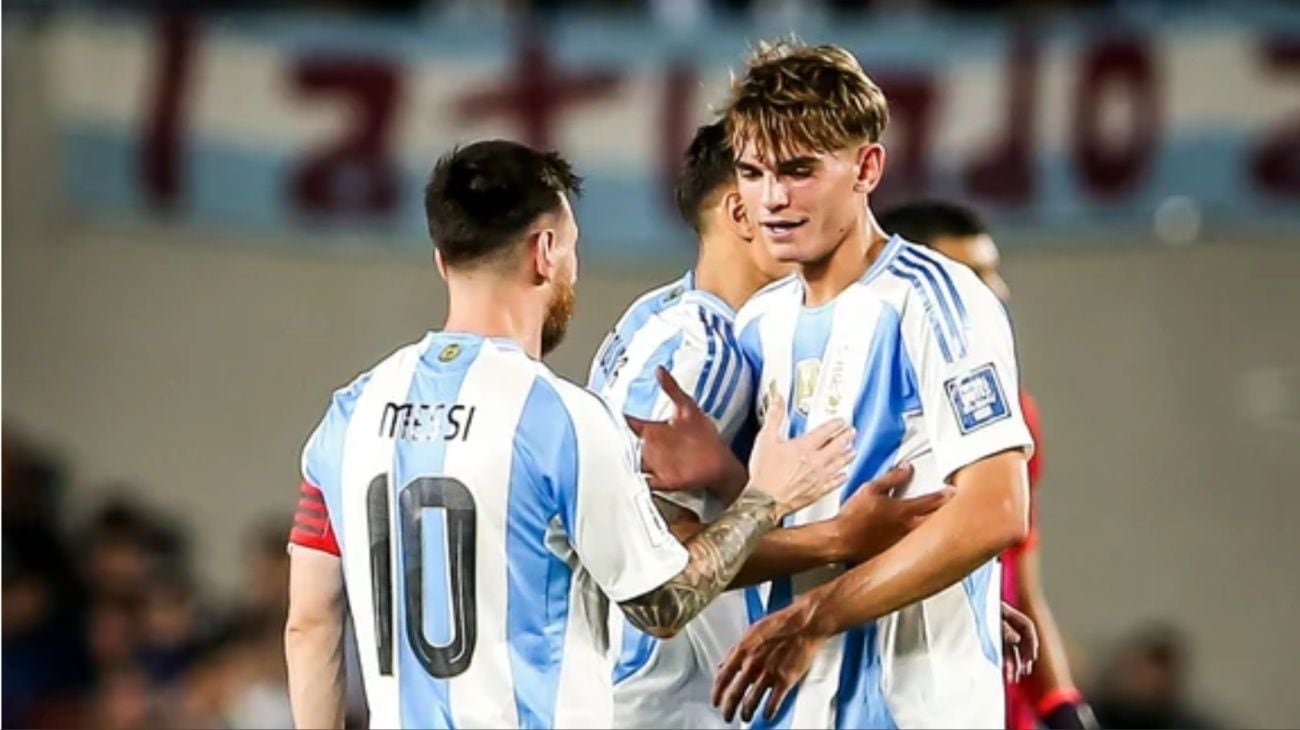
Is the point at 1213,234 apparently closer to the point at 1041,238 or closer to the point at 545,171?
the point at 1041,238

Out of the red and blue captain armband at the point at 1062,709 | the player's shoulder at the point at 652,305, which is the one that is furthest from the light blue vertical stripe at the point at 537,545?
the red and blue captain armband at the point at 1062,709

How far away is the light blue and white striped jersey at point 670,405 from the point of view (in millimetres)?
4641

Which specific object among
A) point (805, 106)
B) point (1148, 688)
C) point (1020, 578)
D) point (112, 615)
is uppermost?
point (805, 106)

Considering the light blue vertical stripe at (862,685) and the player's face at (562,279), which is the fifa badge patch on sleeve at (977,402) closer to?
the light blue vertical stripe at (862,685)

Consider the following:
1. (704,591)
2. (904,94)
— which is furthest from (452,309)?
(904,94)

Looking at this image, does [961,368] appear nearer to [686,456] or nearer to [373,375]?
[686,456]

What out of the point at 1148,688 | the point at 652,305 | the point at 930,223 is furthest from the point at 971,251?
the point at 1148,688

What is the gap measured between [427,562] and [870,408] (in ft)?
2.67

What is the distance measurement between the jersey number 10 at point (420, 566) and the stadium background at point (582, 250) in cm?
508

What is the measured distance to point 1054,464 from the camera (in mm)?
9859

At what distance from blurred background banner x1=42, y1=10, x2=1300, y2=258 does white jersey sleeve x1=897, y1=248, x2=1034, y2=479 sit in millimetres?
4972

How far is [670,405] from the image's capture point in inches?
180

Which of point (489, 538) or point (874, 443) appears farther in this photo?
point (874, 443)

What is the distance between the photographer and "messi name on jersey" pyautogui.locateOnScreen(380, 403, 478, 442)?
158 inches
